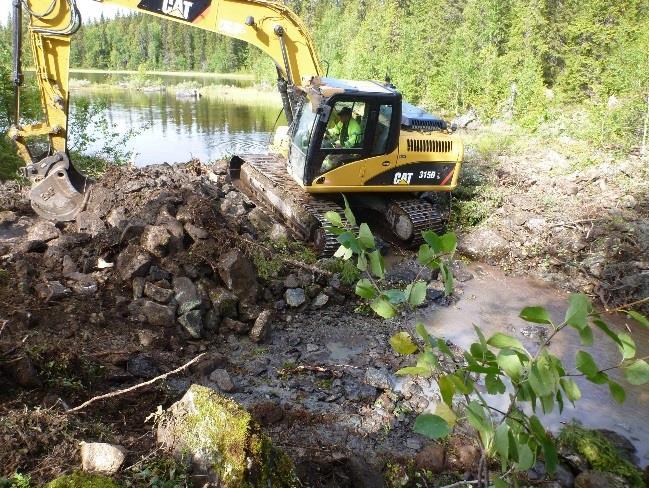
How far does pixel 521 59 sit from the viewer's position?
1048 inches

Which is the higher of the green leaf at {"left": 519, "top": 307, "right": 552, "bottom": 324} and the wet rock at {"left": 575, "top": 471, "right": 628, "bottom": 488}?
the green leaf at {"left": 519, "top": 307, "right": 552, "bottom": 324}

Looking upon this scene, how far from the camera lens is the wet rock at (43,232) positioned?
6738mm

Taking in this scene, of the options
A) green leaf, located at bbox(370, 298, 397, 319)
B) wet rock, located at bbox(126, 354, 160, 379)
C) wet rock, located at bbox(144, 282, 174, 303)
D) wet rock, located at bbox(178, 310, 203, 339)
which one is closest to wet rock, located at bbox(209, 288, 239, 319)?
wet rock, located at bbox(178, 310, 203, 339)

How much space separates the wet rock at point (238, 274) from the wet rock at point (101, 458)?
369cm

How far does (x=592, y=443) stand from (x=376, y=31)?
42.8 m

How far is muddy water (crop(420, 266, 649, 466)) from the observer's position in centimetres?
501

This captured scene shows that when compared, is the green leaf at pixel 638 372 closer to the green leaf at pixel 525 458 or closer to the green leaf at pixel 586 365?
the green leaf at pixel 586 365

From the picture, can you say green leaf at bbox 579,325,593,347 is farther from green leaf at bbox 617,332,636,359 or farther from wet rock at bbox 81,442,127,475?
wet rock at bbox 81,442,127,475

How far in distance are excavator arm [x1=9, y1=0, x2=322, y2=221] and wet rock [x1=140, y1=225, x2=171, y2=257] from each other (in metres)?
1.90

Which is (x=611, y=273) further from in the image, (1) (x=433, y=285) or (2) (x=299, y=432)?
(2) (x=299, y=432)

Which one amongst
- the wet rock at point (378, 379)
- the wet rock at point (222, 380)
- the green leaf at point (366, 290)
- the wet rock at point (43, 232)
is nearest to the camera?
the green leaf at point (366, 290)

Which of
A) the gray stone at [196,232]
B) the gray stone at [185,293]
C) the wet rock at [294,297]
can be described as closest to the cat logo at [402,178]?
the wet rock at [294,297]

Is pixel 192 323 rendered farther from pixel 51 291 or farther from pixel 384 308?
pixel 384 308

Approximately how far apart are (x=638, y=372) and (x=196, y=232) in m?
5.87
